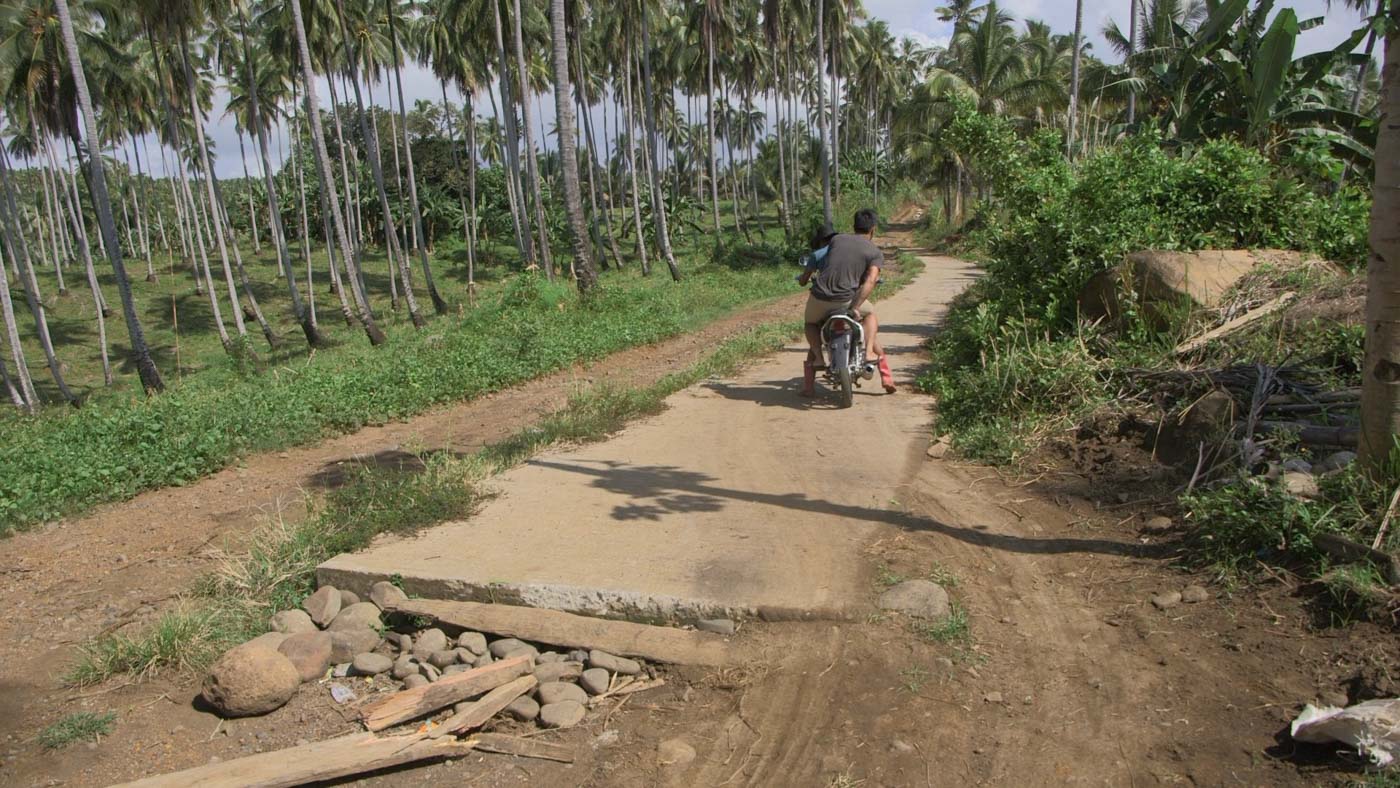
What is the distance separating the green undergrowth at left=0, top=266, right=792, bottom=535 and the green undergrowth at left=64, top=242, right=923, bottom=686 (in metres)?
1.88

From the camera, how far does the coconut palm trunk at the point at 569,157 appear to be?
1828 centimetres

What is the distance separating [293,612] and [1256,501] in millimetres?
4871

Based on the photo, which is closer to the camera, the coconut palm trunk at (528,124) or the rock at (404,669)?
the rock at (404,669)

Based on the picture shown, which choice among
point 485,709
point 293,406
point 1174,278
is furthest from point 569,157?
point 485,709

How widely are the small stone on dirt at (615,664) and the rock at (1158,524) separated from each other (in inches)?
113

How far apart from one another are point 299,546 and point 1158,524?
4.88 meters

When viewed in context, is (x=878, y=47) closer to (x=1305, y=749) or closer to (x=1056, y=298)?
(x=1056, y=298)

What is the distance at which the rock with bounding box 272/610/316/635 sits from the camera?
15.1ft

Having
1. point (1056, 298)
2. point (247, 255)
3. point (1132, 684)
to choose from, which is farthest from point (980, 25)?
point (247, 255)

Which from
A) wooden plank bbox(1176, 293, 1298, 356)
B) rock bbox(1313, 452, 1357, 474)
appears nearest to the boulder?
wooden plank bbox(1176, 293, 1298, 356)

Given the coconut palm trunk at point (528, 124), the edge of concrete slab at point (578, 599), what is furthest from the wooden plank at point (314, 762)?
the coconut palm trunk at point (528, 124)

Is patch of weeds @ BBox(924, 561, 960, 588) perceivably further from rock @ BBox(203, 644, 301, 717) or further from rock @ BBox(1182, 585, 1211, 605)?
rock @ BBox(203, 644, 301, 717)

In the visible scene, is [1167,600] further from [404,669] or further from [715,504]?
[404,669]

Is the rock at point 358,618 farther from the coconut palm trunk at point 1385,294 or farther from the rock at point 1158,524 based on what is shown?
the coconut palm trunk at point 1385,294
